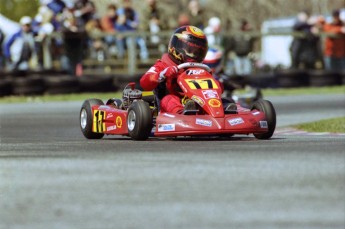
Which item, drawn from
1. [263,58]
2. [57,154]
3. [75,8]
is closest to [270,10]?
[263,58]

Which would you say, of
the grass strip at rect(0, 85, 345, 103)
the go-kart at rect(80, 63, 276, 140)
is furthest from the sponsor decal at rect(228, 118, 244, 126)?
the grass strip at rect(0, 85, 345, 103)

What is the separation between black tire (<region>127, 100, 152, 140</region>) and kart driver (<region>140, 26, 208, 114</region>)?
1.42ft

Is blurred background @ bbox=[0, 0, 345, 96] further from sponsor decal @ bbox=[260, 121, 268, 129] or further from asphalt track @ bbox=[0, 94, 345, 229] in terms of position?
asphalt track @ bbox=[0, 94, 345, 229]

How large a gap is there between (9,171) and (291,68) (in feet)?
63.0

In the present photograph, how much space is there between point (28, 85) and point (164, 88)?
35.3 feet

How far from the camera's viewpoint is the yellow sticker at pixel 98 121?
11.7 metres

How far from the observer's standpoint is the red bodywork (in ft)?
34.3

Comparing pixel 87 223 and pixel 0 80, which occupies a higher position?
pixel 87 223

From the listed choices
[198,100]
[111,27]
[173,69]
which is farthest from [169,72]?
[111,27]

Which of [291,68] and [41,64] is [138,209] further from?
[291,68]

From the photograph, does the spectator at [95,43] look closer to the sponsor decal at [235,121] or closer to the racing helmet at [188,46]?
the racing helmet at [188,46]

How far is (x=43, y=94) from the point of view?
22297 millimetres

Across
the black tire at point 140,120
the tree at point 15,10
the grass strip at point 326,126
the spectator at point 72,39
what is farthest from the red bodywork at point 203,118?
the tree at point 15,10

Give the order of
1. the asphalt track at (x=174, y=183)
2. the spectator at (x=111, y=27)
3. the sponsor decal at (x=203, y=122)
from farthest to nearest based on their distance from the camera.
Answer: the spectator at (x=111, y=27)
the sponsor decal at (x=203, y=122)
the asphalt track at (x=174, y=183)
